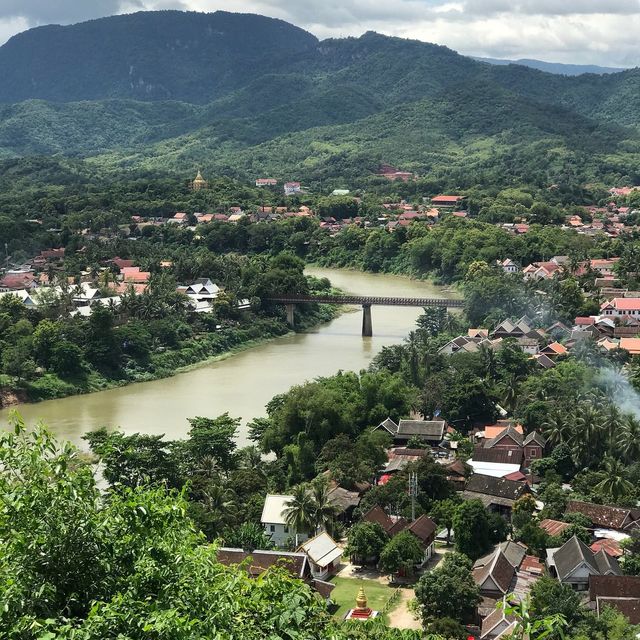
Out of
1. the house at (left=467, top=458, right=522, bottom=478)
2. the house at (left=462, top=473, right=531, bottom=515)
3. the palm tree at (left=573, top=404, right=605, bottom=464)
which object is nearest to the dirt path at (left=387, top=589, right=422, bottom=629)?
the house at (left=462, top=473, right=531, bottom=515)

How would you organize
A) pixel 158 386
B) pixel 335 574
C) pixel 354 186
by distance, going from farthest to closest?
pixel 354 186 < pixel 158 386 < pixel 335 574

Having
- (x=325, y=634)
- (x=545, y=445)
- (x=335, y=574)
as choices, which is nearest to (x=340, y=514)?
(x=335, y=574)

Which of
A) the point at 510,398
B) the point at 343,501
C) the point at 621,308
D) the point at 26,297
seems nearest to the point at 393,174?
Result: the point at 621,308

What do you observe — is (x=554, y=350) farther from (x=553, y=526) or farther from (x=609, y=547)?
(x=609, y=547)

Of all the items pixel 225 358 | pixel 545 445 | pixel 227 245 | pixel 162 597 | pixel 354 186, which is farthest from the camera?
pixel 354 186

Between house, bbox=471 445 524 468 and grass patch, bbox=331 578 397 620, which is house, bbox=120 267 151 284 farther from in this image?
grass patch, bbox=331 578 397 620

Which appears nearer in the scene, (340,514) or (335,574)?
(335,574)

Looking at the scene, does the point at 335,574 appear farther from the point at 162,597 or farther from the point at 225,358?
the point at 225,358

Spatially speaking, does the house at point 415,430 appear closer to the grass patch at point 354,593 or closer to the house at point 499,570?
the house at point 499,570
